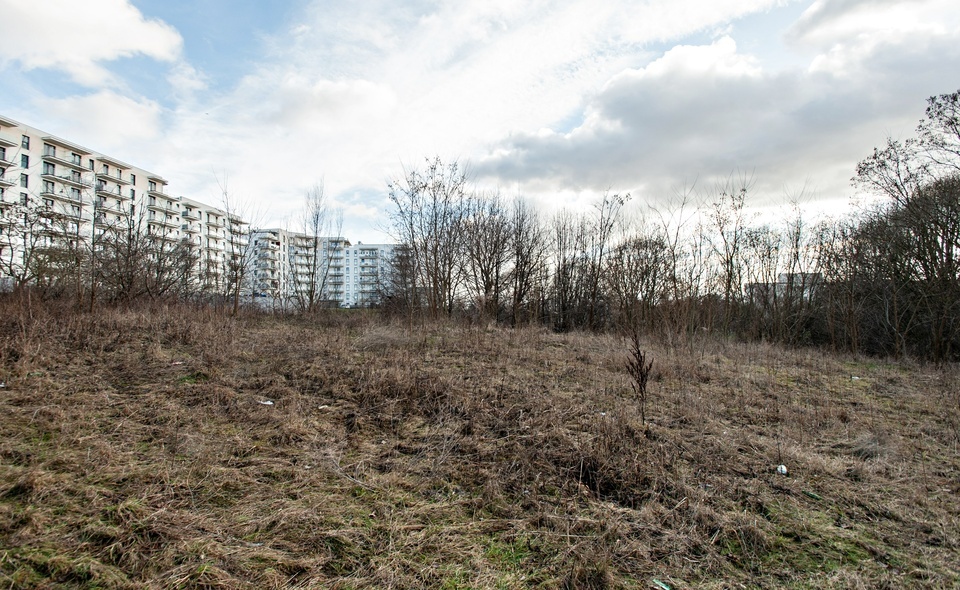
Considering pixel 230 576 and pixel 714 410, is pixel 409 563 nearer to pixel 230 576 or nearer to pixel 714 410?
pixel 230 576

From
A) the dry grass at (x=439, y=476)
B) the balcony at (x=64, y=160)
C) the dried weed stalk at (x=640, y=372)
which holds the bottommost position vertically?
the dry grass at (x=439, y=476)

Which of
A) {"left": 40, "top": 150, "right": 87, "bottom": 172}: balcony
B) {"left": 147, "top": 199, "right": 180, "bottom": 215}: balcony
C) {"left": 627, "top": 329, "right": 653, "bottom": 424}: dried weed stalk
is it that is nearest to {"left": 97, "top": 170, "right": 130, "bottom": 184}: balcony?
{"left": 40, "top": 150, "right": 87, "bottom": 172}: balcony

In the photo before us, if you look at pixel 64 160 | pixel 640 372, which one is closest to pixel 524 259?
pixel 640 372

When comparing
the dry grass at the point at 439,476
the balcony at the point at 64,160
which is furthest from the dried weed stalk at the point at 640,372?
the balcony at the point at 64,160

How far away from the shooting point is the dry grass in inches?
95.5

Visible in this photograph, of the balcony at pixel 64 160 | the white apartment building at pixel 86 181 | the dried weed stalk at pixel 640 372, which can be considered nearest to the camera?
the dried weed stalk at pixel 640 372

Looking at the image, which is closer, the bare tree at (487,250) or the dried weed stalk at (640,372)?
the dried weed stalk at (640,372)

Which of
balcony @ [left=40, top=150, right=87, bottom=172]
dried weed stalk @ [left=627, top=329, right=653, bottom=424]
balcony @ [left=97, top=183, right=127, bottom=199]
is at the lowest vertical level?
dried weed stalk @ [left=627, top=329, right=653, bottom=424]

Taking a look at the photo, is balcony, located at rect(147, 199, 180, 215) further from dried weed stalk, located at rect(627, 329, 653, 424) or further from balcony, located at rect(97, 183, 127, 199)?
dried weed stalk, located at rect(627, 329, 653, 424)

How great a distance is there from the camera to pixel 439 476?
11.7 ft

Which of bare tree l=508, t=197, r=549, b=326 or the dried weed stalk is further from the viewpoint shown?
bare tree l=508, t=197, r=549, b=326

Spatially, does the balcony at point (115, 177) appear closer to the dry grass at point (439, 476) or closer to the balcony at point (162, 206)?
the balcony at point (162, 206)

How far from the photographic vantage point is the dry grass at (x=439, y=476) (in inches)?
95.5

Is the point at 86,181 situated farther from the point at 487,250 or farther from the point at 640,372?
the point at 640,372
